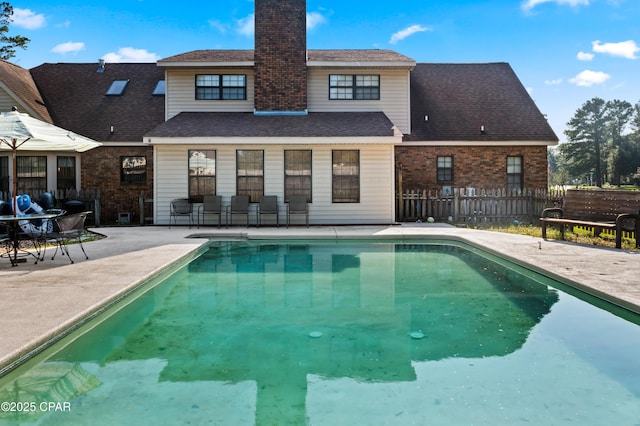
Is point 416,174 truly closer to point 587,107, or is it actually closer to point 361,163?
point 361,163

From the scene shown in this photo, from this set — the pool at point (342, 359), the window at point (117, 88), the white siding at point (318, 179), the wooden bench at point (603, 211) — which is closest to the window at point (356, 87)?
the white siding at point (318, 179)

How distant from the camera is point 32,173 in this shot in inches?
655

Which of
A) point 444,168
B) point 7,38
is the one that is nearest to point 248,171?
point 444,168

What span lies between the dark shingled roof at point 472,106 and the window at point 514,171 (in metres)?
0.85

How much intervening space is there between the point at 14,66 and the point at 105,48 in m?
3.89

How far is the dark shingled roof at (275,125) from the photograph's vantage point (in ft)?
47.8

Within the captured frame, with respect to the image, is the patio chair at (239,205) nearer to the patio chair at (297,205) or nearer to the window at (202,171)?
the window at (202,171)

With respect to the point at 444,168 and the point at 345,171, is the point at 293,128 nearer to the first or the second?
the point at 345,171

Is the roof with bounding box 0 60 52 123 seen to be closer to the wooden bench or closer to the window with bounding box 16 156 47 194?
the window with bounding box 16 156 47 194

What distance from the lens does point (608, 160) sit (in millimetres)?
63188

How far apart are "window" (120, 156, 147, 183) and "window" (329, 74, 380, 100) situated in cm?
705

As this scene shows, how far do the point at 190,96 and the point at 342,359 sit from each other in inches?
565

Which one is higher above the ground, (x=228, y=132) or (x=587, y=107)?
(x=587, y=107)

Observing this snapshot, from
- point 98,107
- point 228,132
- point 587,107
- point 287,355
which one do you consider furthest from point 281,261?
point 587,107
